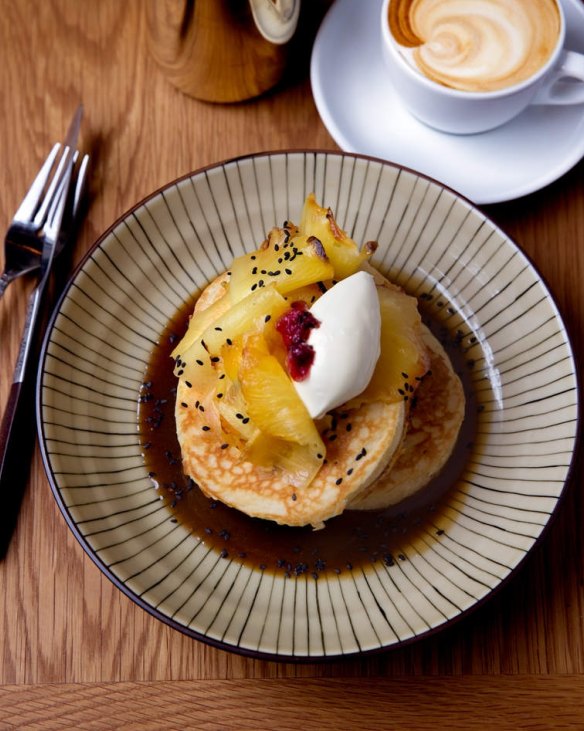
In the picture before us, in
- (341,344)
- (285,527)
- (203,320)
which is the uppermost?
(203,320)

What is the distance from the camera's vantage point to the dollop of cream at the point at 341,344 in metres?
1.56

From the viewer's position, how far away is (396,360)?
1696mm

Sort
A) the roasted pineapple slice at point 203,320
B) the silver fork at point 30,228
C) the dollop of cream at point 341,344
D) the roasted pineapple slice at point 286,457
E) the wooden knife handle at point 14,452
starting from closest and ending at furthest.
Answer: the dollop of cream at point 341,344 → the roasted pineapple slice at point 286,457 → the roasted pineapple slice at point 203,320 → the wooden knife handle at point 14,452 → the silver fork at point 30,228

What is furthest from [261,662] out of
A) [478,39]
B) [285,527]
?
[478,39]

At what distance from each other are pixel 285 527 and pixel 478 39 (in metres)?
1.30

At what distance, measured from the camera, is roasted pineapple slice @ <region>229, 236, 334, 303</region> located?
5.39 feet

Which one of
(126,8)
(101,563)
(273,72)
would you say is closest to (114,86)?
(126,8)

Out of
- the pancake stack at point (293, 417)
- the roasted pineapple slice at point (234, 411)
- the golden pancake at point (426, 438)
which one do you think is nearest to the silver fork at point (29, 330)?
the pancake stack at point (293, 417)

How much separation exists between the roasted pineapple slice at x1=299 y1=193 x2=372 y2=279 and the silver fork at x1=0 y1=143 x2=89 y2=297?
76 centimetres

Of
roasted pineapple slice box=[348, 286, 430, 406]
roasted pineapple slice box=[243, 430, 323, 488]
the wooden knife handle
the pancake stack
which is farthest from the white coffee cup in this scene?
the wooden knife handle

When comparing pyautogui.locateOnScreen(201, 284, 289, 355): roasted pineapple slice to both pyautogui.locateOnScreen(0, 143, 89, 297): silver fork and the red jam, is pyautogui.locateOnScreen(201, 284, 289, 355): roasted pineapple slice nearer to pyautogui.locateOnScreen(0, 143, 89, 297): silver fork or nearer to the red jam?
the red jam

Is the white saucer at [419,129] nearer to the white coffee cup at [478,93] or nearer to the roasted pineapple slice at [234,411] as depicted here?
the white coffee cup at [478,93]

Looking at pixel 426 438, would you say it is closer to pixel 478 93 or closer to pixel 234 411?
pixel 234 411

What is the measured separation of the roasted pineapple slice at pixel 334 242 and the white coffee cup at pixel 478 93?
516 mm
